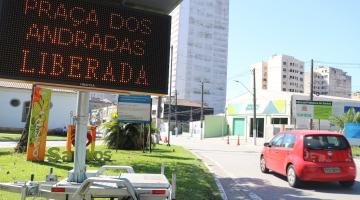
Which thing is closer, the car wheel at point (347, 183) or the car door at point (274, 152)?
the car wheel at point (347, 183)

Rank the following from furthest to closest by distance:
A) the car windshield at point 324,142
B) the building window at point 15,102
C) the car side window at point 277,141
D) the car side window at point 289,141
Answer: the building window at point 15,102 < the car side window at point 277,141 < the car side window at point 289,141 < the car windshield at point 324,142

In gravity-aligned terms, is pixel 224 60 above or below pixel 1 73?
above

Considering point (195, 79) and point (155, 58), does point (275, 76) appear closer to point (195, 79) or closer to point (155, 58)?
point (195, 79)

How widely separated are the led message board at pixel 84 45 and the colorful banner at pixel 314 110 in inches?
1672

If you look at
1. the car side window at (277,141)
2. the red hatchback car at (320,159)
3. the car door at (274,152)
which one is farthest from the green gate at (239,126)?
the red hatchback car at (320,159)

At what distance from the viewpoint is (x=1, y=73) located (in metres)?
5.23

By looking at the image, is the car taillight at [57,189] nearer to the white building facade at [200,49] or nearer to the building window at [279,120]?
the building window at [279,120]

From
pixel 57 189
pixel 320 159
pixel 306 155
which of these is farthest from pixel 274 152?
pixel 57 189

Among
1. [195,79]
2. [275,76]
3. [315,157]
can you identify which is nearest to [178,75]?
[195,79]

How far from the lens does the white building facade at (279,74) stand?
350ft

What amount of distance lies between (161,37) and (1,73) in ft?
7.64

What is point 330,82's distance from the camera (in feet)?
350

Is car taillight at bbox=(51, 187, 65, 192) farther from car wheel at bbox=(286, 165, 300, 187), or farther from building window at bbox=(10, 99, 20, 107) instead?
building window at bbox=(10, 99, 20, 107)

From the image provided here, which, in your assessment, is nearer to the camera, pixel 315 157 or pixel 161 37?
pixel 161 37
